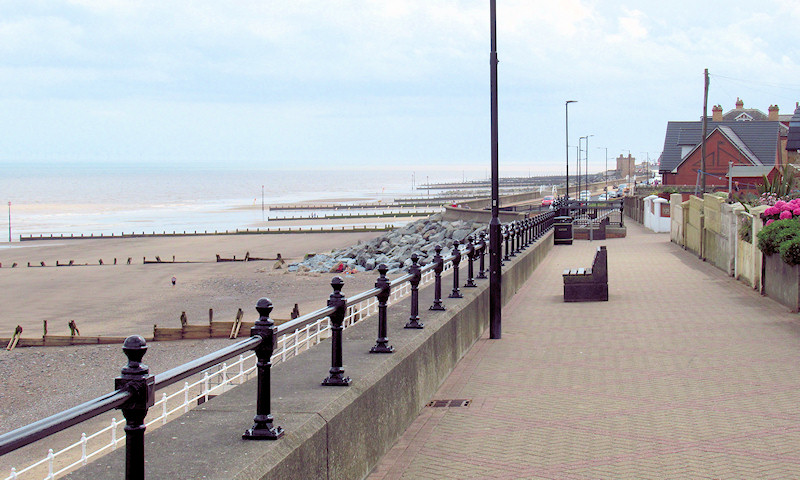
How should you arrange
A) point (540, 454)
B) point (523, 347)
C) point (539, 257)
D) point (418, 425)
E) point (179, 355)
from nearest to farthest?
point (540, 454) → point (418, 425) → point (523, 347) → point (179, 355) → point (539, 257)

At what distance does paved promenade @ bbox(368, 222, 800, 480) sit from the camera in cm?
655

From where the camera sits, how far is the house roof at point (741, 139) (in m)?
75.8

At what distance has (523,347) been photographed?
12.0 metres

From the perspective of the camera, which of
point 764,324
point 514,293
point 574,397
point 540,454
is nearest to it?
point 540,454

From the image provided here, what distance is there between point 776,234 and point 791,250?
1173mm

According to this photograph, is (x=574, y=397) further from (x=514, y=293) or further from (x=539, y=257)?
(x=539, y=257)

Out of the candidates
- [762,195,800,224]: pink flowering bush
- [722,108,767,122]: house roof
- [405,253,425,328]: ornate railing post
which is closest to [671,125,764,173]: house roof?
[722,108,767,122]: house roof

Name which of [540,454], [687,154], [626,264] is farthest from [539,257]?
[687,154]

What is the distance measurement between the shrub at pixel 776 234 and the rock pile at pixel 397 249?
27425 mm

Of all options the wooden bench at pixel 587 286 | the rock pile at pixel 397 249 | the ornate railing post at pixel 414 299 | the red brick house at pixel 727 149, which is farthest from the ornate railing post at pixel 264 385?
the red brick house at pixel 727 149

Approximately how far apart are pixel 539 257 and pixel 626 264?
9.46ft

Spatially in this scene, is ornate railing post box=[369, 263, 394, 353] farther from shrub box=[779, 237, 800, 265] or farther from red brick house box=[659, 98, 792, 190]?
red brick house box=[659, 98, 792, 190]

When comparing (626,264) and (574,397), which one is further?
(626,264)

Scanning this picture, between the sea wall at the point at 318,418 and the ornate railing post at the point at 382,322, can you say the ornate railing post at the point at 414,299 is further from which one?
the ornate railing post at the point at 382,322
